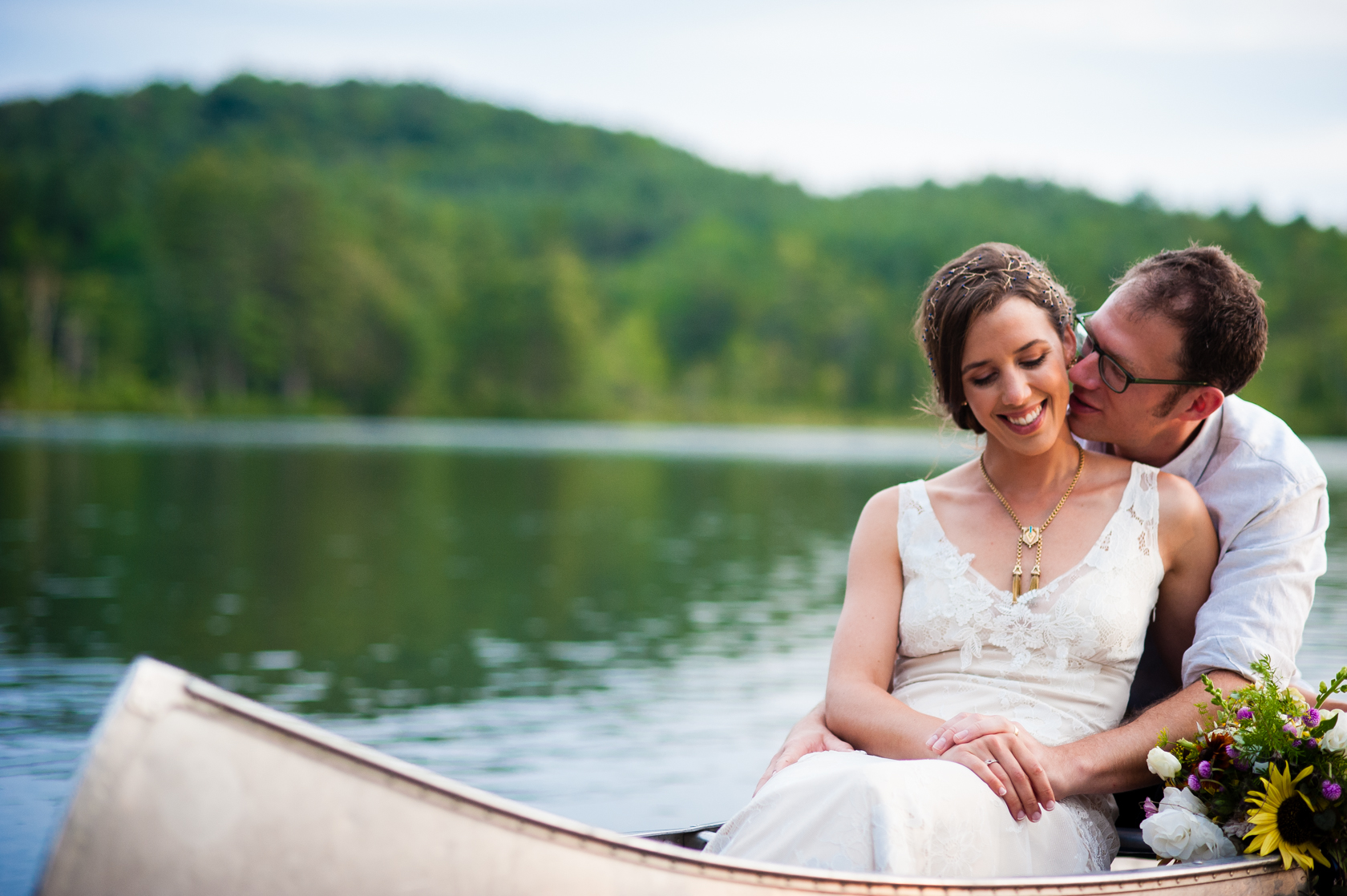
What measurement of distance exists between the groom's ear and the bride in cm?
16

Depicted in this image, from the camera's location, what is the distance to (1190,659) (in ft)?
9.68

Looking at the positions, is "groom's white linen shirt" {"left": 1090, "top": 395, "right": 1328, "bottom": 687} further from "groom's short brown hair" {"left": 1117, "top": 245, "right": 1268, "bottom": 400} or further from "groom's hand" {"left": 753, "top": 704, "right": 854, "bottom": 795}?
"groom's hand" {"left": 753, "top": 704, "right": 854, "bottom": 795}

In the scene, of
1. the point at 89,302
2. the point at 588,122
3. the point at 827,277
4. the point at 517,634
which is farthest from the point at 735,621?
the point at 588,122

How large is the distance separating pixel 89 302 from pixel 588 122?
2866 inches

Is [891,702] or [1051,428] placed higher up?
[1051,428]

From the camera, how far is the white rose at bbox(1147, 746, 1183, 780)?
2.79m

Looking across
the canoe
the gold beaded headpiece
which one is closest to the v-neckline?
the gold beaded headpiece

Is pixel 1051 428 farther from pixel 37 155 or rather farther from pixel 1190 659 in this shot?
pixel 37 155

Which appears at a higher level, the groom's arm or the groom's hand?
the groom's arm

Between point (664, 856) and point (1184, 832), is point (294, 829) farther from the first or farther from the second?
point (1184, 832)

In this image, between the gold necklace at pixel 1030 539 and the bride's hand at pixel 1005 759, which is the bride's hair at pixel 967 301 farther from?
the bride's hand at pixel 1005 759

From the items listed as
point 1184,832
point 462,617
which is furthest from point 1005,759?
point 462,617

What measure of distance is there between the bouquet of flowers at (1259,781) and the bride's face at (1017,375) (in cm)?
64

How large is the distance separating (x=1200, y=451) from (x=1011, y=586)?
2.02 ft
